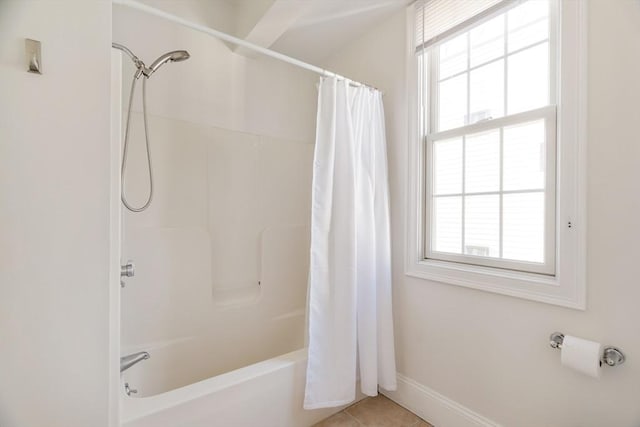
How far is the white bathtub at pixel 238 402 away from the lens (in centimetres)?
108

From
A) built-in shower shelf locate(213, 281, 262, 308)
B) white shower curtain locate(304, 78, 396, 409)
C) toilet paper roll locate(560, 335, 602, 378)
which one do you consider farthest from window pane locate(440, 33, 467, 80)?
built-in shower shelf locate(213, 281, 262, 308)

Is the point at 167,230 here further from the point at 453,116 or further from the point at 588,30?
the point at 588,30

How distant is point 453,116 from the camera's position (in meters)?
1.59

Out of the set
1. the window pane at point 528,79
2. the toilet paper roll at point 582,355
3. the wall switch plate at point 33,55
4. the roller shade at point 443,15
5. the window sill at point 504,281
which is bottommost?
the toilet paper roll at point 582,355

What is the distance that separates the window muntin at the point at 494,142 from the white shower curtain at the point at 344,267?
0.42 m

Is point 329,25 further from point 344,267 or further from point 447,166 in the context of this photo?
point 344,267

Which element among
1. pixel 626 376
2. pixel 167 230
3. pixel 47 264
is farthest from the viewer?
pixel 167 230

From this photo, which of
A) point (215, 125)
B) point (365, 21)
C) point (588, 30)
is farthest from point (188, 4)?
point (588, 30)

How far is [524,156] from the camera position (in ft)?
4.28

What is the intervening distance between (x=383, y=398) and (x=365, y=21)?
252 cm

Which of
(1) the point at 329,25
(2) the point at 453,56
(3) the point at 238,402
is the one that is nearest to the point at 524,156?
(2) the point at 453,56

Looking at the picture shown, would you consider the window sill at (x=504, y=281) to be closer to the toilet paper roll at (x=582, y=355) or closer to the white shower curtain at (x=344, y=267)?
the toilet paper roll at (x=582, y=355)

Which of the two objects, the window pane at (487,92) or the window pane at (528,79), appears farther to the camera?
the window pane at (487,92)

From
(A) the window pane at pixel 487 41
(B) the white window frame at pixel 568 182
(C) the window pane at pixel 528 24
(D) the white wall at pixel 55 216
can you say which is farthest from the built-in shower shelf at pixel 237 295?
(C) the window pane at pixel 528 24
